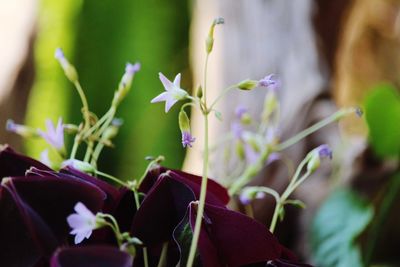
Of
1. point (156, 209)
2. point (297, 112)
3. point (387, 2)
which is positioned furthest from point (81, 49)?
point (156, 209)

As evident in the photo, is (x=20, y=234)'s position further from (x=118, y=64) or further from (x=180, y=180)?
(x=118, y=64)

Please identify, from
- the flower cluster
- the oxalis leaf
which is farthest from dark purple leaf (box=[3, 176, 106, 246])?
the oxalis leaf

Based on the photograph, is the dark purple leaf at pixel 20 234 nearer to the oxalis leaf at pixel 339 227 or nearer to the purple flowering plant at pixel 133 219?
the purple flowering plant at pixel 133 219

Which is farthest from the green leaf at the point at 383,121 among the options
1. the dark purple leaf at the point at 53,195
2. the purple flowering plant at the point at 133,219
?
the dark purple leaf at the point at 53,195

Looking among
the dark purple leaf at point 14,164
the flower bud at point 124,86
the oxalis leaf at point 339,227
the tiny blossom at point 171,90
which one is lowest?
the oxalis leaf at point 339,227

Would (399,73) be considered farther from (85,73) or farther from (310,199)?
(85,73)

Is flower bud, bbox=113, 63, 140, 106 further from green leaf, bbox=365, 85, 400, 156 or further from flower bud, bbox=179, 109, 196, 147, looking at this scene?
green leaf, bbox=365, 85, 400, 156
